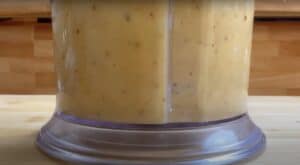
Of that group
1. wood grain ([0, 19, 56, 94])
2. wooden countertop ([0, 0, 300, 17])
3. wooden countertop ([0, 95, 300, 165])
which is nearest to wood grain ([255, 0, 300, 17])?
wooden countertop ([0, 0, 300, 17])

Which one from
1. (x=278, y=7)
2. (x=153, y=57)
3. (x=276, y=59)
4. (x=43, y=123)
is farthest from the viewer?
(x=276, y=59)

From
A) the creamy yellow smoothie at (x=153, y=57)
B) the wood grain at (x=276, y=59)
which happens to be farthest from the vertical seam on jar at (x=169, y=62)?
the wood grain at (x=276, y=59)

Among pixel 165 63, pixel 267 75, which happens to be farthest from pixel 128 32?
pixel 267 75

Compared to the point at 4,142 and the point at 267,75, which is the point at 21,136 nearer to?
the point at 4,142

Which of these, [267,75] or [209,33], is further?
[267,75]

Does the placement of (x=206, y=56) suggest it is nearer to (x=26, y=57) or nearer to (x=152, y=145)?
(x=152, y=145)

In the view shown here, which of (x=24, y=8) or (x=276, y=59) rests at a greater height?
(x=24, y=8)

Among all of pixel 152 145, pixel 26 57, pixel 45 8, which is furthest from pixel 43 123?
pixel 26 57

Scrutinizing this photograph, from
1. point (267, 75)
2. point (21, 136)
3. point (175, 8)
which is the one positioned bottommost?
point (267, 75)

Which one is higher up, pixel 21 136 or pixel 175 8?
pixel 175 8
